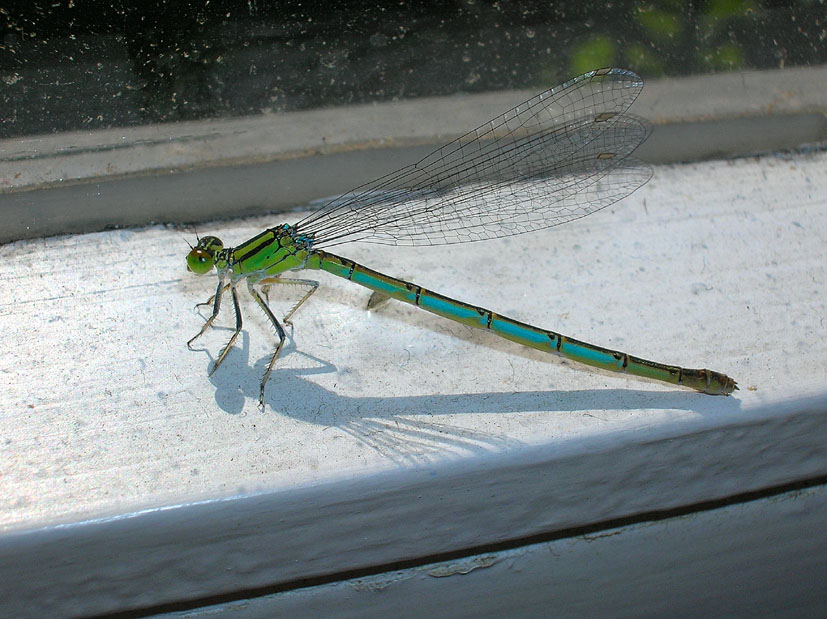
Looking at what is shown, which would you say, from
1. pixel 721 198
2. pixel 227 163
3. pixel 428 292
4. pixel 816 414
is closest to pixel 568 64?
pixel 721 198

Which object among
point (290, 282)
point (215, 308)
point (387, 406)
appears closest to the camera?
point (387, 406)

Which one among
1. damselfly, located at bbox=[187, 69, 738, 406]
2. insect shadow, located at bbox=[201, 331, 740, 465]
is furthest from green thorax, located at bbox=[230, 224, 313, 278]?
insect shadow, located at bbox=[201, 331, 740, 465]

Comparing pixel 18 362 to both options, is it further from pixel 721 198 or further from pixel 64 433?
pixel 721 198

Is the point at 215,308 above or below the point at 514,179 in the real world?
below

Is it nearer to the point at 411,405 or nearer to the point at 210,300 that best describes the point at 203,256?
the point at 210,300

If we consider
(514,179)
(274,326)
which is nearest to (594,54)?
(514,179)

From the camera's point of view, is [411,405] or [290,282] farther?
[290,282]

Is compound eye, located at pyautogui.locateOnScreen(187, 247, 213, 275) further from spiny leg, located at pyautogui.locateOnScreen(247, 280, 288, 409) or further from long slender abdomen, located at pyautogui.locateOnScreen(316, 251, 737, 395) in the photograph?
long slender abdomen, located at pyautogui.locateOnScreen(316, 251, 737, 395)
